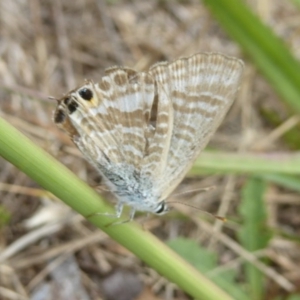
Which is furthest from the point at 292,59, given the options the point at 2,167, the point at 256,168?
the point at 2,167

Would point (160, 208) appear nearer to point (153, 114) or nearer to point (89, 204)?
point (153, 114)

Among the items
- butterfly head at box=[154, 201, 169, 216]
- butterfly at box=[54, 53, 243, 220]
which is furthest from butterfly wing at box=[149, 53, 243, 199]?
butterfly head at box=[154, 201, 169, 216]

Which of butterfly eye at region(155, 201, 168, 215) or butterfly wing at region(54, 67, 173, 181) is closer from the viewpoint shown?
butterfly wing at region(54, 67, 173, 181)

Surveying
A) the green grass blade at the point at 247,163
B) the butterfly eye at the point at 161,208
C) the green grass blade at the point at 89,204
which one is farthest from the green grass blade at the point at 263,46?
the green grass blade at the point at 89,204

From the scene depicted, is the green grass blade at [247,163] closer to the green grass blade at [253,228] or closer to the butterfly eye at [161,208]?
the green grass blade at [253,228]

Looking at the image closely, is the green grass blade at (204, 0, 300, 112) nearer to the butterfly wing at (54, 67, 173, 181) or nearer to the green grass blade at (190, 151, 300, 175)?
the green grass blade at (190, 151, 300, 175)
